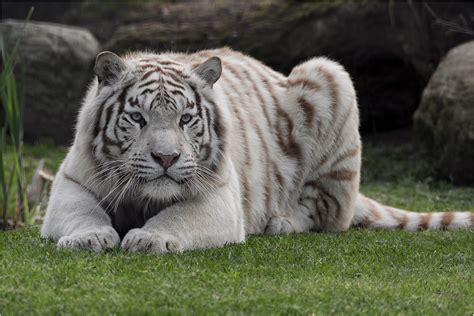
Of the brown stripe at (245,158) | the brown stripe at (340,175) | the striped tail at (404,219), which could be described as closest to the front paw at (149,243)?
the brown stripe at (245,158)

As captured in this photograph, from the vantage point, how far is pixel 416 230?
7.04m

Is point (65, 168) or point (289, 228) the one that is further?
point (289, 228)

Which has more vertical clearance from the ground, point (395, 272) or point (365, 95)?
point (395, 272)

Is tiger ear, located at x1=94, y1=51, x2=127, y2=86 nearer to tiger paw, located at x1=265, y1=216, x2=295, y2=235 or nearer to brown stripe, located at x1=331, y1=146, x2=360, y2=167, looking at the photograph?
tiger paw, located at x1=265, y1=216, x2=295, y2=235

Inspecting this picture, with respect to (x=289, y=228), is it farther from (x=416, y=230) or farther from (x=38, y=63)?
(x=38, y=63)

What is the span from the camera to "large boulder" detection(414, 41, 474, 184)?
9352 millimetres

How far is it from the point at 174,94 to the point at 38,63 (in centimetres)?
686

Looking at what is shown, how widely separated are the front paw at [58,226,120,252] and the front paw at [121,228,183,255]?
93mm

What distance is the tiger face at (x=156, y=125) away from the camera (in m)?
5.32

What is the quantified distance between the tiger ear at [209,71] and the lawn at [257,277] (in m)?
1.05

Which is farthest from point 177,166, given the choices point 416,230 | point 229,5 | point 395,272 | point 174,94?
point 229,5

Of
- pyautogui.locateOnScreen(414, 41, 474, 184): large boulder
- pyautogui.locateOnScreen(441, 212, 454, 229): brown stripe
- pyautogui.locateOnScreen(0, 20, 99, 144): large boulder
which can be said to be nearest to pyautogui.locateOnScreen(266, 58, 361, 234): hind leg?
pyautogui.locateOnScreen(441, 212, 454, 229): brown stripe

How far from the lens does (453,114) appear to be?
9.45 meters

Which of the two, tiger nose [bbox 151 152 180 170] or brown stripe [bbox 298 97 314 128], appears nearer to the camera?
tiger nose [bbox 151 152 180 170]
